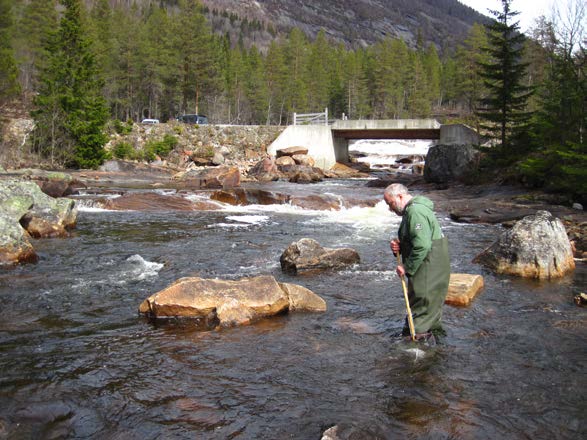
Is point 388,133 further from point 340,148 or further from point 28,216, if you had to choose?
point 28,216

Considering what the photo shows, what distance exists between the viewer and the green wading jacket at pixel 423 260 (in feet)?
18.7

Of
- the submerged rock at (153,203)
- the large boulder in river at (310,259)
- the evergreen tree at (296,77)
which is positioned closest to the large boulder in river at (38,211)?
the submerged rock at (153,203)

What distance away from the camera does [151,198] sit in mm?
20812

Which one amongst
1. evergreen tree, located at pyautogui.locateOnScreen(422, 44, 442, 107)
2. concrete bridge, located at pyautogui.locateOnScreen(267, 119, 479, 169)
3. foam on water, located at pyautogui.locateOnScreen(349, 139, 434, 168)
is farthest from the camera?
evergreen tree, located at pyautogui.locateOnScreen(422, 44, 442, 107)

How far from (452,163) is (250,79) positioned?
60500 mm

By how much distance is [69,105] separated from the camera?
3656 cm

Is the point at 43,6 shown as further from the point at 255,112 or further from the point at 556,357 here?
the point at 556,357

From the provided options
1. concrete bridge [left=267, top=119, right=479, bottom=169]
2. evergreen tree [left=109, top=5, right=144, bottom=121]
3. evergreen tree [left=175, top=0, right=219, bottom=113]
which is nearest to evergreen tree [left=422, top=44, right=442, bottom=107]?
evergreen tree [left=175, top=0, right=219, bottom=113]

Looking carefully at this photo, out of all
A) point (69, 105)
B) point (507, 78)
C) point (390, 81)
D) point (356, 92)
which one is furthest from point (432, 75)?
point (69, 105)

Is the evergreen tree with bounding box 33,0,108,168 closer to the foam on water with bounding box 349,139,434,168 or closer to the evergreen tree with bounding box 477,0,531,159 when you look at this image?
the evergreen tree with bounding box 477,0,531,159

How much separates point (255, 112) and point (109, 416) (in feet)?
282

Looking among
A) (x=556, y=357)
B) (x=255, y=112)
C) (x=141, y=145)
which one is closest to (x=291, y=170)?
(x=141, y=145)

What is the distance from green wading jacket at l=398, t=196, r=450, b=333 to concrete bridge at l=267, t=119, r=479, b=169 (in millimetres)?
37556

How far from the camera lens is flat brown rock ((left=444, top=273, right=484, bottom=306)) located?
27.4ft
